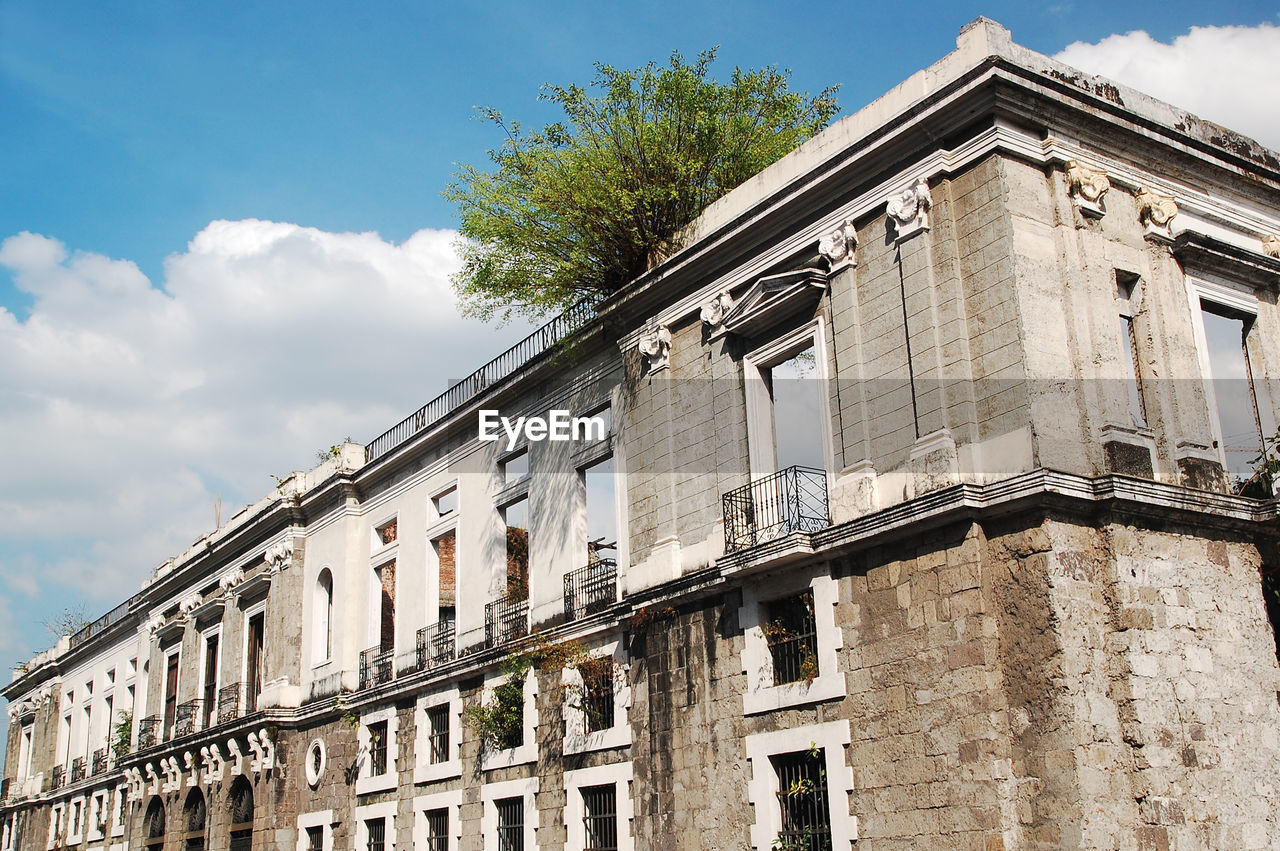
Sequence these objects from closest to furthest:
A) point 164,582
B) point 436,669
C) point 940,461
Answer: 1. point 940,461
2. point 436,669
3. point 164,582

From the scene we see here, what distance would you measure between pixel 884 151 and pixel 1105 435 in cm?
409

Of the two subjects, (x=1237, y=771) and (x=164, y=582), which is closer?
(x=1237, y=771)

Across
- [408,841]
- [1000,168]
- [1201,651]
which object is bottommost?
[408,841]

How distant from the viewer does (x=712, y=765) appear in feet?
51.2

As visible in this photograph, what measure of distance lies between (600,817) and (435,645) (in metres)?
5.89

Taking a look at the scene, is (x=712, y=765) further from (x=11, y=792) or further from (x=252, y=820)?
(x=11, y=792)

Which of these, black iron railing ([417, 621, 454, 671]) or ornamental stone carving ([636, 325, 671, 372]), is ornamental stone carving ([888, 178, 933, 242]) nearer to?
ornamental stone carving ([636, 325, 671, 372])

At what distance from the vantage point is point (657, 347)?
1803 cm

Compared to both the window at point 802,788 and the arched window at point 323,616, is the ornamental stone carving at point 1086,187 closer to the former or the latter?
the window at point 802,788

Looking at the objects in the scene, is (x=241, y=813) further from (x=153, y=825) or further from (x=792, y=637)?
(x=792, y=637)

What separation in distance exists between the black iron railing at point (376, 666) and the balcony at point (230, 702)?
17.5ft

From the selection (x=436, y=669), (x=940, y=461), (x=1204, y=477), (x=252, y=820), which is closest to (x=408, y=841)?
(x=436, y=669)

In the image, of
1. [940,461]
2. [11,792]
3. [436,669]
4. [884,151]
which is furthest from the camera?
[11,792]

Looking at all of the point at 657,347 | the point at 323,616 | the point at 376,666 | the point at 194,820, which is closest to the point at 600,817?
the point at 657,347
